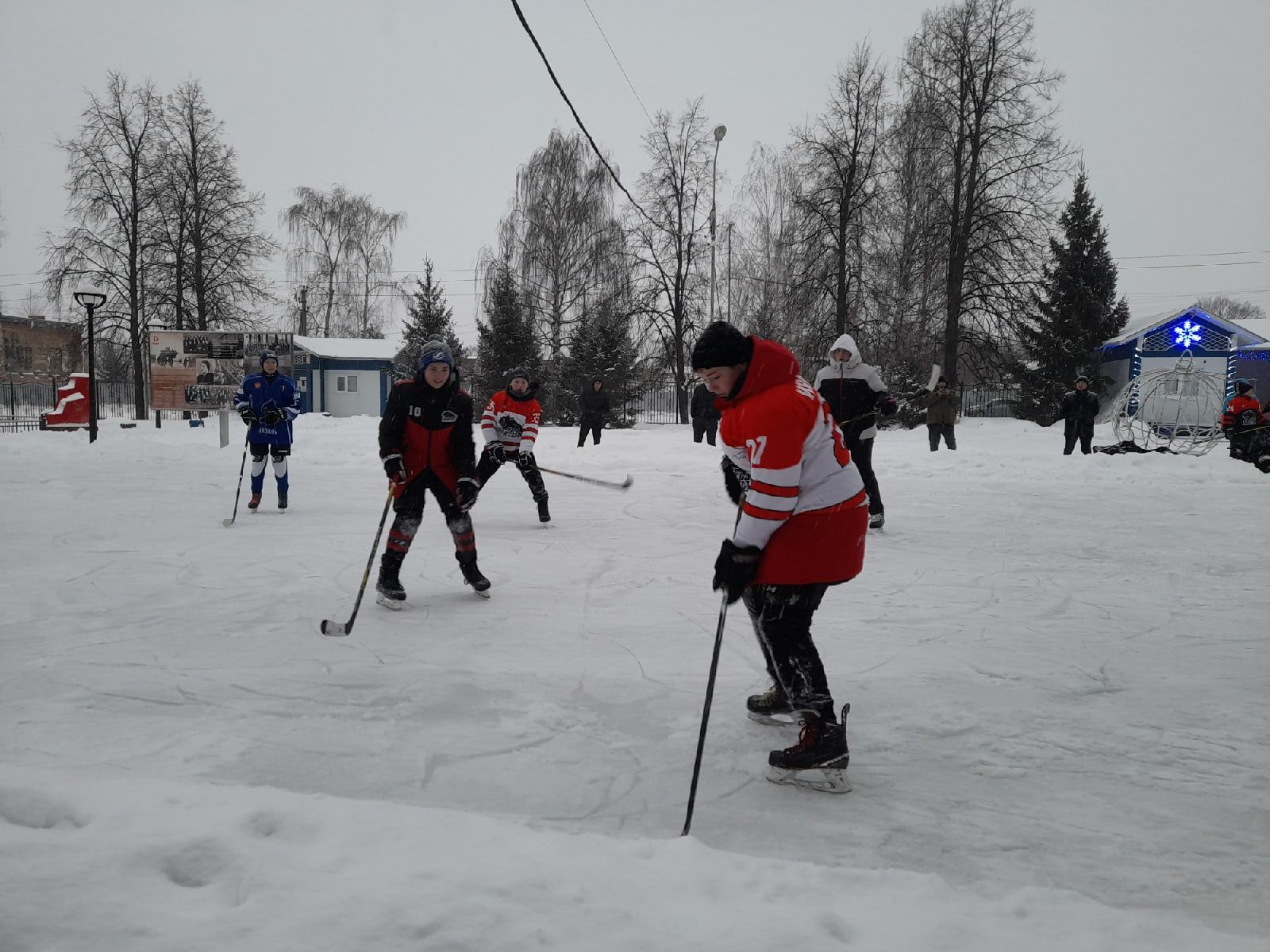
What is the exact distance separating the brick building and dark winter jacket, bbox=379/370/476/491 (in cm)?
5367

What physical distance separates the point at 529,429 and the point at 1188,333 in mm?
24068

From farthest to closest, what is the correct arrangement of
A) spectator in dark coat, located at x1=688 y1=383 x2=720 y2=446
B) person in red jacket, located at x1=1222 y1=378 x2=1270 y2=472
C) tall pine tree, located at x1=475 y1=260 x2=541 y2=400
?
tall pine tree, located at x1=475 y1=260 x2=541 y2=400
spectator in dark coat, located at x1=688 y1=383 x2=720 y2=446
person in red jacket, located at x1=1222 y1=378 x2=1270 y2=472

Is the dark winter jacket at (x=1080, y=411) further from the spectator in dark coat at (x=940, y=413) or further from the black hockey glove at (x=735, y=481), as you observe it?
the black hockey glove at (x=735, y=481)

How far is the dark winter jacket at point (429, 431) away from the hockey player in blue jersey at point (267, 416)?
12.4 ft

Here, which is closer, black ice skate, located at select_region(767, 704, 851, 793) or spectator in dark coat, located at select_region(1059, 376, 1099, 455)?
black ice skate, located at select_region(767, 704, 851, 793)

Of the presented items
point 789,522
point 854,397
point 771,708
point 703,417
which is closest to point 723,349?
point 789,522

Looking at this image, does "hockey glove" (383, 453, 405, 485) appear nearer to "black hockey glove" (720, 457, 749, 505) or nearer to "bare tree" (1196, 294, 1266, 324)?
"black hockey glove" (720, 457, 749, 505)

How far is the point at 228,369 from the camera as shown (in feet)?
68.2

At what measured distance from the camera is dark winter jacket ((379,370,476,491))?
4984 millimetres

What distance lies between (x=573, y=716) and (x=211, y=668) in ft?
5.66

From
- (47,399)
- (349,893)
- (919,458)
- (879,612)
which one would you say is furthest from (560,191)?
(349,893)

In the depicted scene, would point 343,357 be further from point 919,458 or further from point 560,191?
point 919,458

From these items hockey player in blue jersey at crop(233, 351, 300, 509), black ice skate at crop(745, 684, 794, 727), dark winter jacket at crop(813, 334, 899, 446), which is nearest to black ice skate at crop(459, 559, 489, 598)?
black ice skate at crop(745, 684, 794, 727)

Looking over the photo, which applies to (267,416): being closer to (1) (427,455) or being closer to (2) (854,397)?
(1) (427,455)
